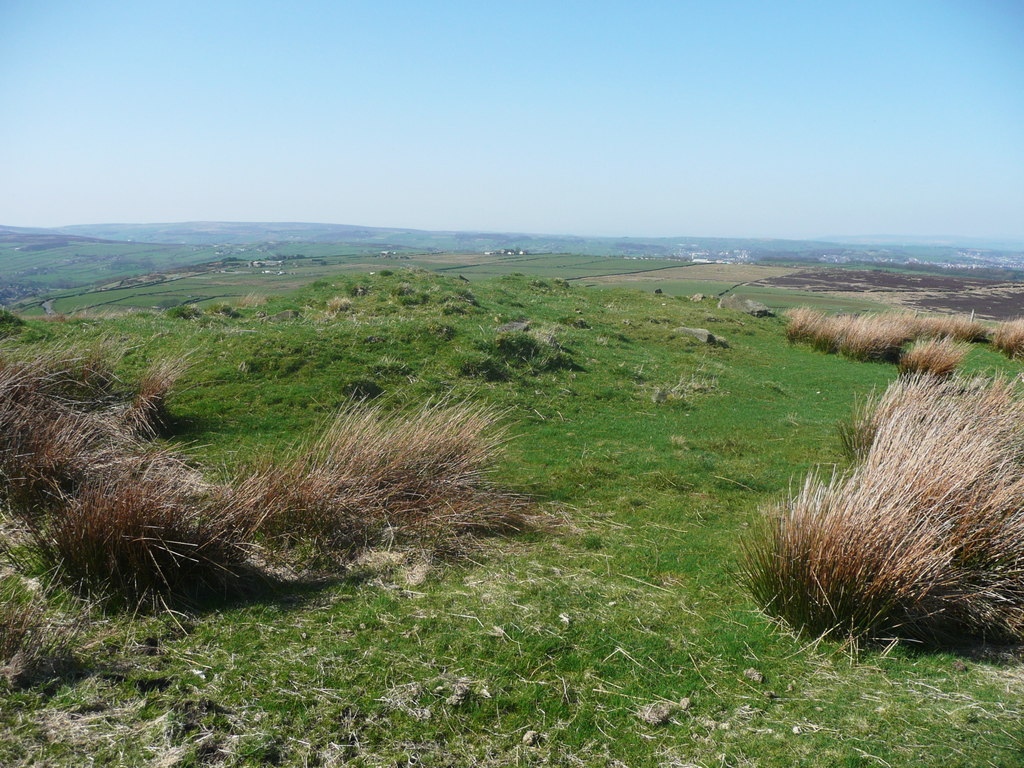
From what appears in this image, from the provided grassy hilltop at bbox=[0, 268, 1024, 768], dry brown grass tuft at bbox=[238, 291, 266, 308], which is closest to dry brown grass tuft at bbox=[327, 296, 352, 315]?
dry brown grass tuft at bbox=[238, 291, 266, 308]

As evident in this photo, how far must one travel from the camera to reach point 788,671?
4051mm

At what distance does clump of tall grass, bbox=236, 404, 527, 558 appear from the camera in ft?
17.8

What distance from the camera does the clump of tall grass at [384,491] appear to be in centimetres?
543

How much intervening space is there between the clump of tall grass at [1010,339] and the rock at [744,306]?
27.1ft

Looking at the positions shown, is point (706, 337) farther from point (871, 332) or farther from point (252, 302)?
point (252, 302)

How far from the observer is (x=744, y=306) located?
27266 millimetres

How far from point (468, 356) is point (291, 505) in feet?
22.1

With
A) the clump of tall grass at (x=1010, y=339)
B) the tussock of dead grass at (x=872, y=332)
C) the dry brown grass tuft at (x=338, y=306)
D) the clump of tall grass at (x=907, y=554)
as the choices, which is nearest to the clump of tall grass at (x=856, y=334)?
the tussock of dead grass at (x=872, y=332)

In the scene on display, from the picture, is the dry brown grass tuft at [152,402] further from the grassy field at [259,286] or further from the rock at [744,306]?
the rock at [744,306]

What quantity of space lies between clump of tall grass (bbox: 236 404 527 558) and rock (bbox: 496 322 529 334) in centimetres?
706

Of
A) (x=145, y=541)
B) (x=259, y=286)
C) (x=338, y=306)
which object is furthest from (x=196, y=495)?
(x=259, y=286)

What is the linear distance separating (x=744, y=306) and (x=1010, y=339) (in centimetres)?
973

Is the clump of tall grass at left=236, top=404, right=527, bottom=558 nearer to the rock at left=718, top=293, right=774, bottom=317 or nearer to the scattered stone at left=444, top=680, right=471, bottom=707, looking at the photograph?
the scattered stone at left=444, top=680, right=471, bottom=707

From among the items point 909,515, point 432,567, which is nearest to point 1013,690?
point 909,515
